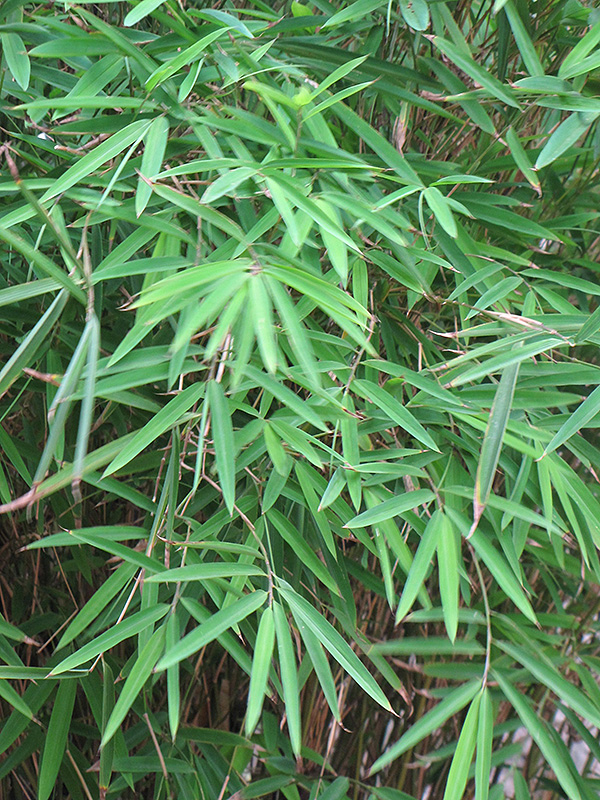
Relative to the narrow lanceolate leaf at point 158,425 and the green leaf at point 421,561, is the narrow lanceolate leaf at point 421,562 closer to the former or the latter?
the green leaf at point 421,561

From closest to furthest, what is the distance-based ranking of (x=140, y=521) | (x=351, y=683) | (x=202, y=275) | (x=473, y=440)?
(x=202, y=275) → (x=473, y=440) → (x=140, y=521) → (x=351, y=683)

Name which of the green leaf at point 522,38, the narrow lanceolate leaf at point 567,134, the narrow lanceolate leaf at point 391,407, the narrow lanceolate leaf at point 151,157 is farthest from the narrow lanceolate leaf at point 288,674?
the green leaf at point 522,38

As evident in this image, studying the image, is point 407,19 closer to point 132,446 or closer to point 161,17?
point 161,17

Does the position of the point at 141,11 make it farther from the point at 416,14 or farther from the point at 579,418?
the point at 579,418

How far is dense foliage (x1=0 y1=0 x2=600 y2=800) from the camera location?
2.04ft

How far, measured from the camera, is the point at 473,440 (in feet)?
2.68

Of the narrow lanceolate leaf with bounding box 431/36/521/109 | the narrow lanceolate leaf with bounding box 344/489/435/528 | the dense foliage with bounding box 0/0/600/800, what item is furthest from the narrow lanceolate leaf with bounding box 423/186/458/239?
the narrow lanceolate leaf with bounding box 344/489/435/528

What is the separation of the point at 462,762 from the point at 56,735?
17.3 inches

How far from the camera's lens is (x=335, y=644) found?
0.67 m

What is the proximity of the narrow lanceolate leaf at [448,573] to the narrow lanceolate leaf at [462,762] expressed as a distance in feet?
0.33

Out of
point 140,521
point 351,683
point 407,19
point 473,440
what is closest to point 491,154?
point 407,19

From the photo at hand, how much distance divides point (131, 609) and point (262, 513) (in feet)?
0.78

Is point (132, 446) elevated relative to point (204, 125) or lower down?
lower down

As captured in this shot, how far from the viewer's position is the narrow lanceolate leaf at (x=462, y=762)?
692 millimetres
